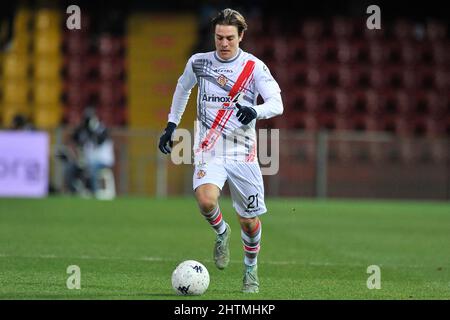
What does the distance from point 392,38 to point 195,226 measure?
43.8 ft

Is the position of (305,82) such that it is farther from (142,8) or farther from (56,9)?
(56,9)

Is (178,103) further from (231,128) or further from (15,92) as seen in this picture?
(15,92)

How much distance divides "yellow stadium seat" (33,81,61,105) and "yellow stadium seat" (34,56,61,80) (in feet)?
0.56

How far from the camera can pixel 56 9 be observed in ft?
86.4

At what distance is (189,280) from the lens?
761cm

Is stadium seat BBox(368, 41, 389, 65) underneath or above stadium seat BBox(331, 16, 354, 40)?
underneath

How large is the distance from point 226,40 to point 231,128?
0.71m

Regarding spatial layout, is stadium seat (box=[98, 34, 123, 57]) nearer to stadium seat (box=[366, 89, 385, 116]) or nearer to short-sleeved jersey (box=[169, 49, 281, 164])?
stadium seat (box=[366, 89, 385, 116])

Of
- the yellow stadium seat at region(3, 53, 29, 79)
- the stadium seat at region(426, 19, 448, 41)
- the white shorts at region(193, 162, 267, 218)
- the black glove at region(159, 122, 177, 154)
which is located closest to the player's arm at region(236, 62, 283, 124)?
the white shorts at region(193, 162, 267, 218)

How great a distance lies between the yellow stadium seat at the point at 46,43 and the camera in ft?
86.4

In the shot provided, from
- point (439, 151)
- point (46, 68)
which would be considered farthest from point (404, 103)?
point (46, 68)

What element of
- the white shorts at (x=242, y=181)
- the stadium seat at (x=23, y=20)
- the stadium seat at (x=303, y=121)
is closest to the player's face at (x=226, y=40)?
the white shorts at (x=242, y=181)

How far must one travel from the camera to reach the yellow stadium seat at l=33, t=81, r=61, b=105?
26.1 metres
